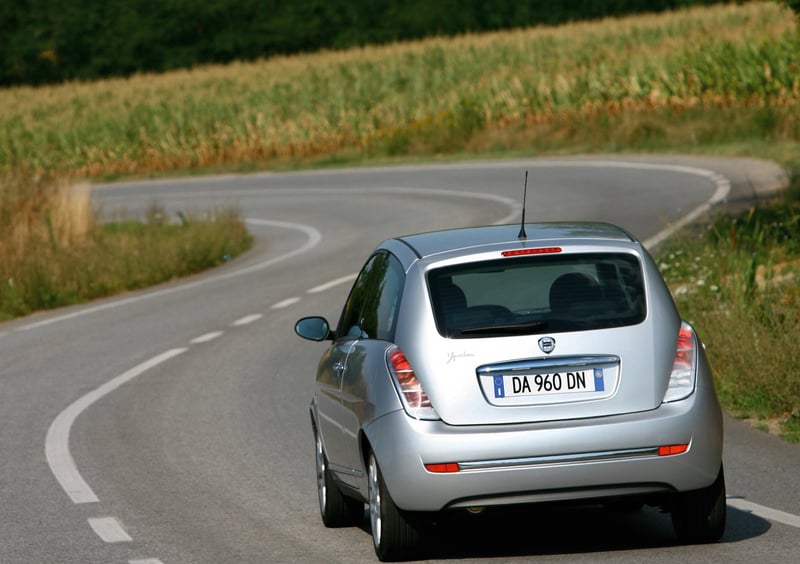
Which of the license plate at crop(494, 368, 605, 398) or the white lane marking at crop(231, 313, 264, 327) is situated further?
the white lane marking at crop(231, 313, 264, 327)

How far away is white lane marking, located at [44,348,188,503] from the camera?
33.4ft

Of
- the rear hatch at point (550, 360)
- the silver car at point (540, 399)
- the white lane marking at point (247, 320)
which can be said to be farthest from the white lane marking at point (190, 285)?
the rear hatch at point (550, 360)

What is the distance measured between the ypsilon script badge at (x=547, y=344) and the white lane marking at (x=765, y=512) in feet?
5.57

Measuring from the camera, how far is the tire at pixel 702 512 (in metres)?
7.50

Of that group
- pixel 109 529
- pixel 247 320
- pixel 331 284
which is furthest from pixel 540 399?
pixel 331 284

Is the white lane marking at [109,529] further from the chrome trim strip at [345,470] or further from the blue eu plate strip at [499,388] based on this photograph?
the blue eu plate strip at [499,388]

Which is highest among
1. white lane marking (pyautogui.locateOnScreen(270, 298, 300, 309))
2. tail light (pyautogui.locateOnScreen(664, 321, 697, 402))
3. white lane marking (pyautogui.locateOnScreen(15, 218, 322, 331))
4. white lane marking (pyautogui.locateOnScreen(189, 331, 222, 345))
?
tail light (pyautogui.locateOnScreen(664, 321, 697, 402))

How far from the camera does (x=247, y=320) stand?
61.7 ft

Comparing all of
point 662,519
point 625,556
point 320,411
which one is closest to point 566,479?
point 625,556

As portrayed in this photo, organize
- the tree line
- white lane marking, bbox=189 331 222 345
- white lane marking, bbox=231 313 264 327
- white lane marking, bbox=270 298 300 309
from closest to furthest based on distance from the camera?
white lane marking, bbox=189 331 222 345, white lane marking, bbox=231 313 264 327, white lane marking, bbox=270 298 300 309, the tree line

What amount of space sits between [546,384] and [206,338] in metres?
10.7

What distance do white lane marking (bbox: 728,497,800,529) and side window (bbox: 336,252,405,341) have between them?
216cm

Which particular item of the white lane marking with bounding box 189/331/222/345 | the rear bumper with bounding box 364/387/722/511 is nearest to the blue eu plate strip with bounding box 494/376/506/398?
the rear bumper with bounding box 364/387/722/511

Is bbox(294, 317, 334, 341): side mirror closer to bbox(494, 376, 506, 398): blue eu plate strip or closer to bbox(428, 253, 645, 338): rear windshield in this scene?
bbox(428, 253, 645, 338): rear windshield
